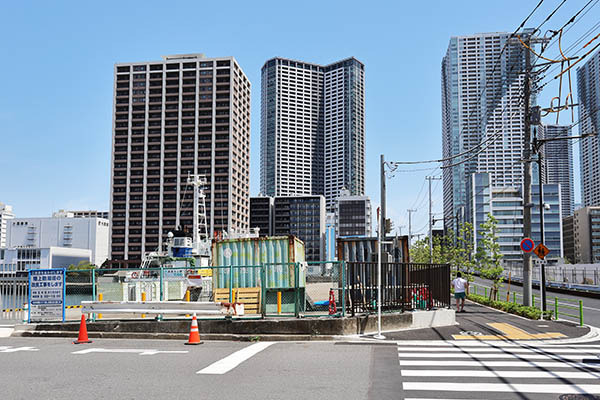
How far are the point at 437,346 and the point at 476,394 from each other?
5805mm

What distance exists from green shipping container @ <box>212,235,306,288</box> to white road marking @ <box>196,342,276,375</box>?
528cm

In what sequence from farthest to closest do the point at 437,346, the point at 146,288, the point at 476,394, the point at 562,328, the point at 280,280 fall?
the point at 146,288
the point at 280,280
the point at 562,328
the point at 437,346
the point at 476,394

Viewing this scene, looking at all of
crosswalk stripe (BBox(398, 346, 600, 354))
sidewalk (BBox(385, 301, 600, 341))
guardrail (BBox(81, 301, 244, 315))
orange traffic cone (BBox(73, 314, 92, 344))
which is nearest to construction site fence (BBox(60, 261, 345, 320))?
guardrail (BBox(81, 301, 244, 315))

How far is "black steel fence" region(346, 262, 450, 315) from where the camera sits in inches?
634

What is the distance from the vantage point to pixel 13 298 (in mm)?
18031

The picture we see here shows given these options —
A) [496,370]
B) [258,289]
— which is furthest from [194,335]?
[496,370]

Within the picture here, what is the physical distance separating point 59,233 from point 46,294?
632 ft

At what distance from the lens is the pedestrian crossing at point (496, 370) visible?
8.20m

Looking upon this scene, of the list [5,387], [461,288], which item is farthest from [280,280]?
[5,387]

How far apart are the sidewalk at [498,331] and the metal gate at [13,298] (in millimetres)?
12586

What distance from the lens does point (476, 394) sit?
26.2 feet

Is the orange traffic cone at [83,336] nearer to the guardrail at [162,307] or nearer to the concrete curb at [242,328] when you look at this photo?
the concrete curb at [242,328]

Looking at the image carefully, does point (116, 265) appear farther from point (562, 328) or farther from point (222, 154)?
point (562, 328)

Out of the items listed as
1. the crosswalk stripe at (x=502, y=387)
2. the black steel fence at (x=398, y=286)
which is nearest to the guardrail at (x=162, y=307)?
the black steel fence at (x=398, y=286)
